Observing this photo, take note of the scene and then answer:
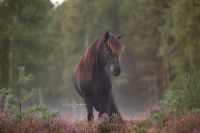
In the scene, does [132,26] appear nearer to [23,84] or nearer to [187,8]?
[187,8]

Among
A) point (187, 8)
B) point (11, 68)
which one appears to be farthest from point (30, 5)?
point (187, 8)

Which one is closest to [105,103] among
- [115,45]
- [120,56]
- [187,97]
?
[115,45]

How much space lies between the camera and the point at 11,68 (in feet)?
103

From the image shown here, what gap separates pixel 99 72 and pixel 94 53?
423 mm

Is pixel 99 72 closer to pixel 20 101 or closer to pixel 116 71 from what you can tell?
pixel 116 71

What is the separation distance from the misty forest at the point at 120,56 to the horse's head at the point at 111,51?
0.41 m

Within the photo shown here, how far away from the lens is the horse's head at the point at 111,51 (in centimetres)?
1030

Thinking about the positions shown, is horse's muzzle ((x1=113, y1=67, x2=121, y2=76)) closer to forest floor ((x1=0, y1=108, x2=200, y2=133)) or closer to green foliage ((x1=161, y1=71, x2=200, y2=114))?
forest floor ((x1=0, y1=108, x2=200, y2=133))

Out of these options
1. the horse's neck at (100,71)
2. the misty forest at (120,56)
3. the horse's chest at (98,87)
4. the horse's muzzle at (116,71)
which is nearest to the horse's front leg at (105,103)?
the horse's chest at (98,87)

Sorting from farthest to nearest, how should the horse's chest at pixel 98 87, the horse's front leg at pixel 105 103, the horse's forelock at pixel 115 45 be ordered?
the horse's front leg at pixel 105 103 < the horse's chest at pixel 98 87 < the horse's forelock at pixel 115 45

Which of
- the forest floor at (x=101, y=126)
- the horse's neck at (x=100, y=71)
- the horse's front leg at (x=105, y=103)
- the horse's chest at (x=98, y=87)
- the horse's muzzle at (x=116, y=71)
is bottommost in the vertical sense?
the forest floor at (x=101, y=126)

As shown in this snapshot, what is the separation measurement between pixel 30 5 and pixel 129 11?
68.6 feet

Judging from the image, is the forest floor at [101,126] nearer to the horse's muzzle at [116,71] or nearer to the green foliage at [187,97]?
the horse's muzzle at [116,71]

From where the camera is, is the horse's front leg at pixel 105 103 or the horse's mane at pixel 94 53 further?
the horse's front leg at pixel 105 103
